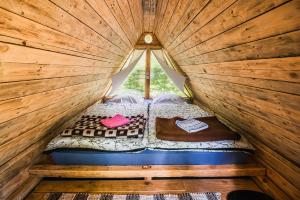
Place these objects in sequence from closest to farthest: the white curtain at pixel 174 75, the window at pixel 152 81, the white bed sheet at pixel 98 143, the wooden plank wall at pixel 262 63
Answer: the wooden plank wall at pixel 262 63 → the white bed sheet at pixel 98 143 → the white curtain at pixel 174 75 → the window at pixel 152 81

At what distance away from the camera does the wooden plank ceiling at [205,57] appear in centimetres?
90

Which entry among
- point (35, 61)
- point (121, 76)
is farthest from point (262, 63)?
point (121, 76)

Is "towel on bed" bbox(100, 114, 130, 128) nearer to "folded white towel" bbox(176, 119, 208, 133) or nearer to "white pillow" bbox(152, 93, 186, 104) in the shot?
"folded white towel" bbox(176, 119, 208, 133)

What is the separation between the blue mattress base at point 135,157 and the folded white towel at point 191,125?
37 centimetres

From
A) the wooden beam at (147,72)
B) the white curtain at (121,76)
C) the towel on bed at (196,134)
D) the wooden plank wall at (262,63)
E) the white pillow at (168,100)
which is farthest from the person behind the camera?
the wooden beam at (147,72)

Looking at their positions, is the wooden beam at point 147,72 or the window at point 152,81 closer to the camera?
the wooden beam at point 147,72

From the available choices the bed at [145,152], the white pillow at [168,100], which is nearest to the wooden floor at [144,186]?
the bed at [145,152]

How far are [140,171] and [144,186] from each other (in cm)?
17

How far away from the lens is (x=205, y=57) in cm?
195

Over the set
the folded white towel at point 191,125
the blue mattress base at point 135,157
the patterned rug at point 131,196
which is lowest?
the patterned rug at point 131,196

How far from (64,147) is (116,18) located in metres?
1.37

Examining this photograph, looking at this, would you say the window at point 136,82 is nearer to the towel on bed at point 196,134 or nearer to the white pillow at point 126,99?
the white pillow at point 126,99

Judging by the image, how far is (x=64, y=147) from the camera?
2.06 m

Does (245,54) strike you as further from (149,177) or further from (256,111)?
(149,177)
